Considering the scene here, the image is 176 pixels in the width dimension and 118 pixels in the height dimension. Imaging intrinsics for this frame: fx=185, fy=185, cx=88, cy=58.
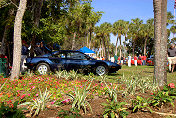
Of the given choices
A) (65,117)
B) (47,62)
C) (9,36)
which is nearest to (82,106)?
(65,117)

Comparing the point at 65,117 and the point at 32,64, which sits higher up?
the point at 32,64

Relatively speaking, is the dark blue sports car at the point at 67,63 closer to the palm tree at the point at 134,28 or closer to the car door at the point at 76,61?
the car door at the point at 76,61

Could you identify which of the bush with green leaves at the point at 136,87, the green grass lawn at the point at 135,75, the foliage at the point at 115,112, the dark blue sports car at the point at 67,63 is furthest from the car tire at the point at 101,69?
the foliage at the point at 115,112

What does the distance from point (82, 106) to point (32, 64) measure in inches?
311

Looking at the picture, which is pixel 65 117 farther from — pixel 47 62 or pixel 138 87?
pixel 47 62

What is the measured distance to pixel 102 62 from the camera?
36.5ft

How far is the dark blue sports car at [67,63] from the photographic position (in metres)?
10.5

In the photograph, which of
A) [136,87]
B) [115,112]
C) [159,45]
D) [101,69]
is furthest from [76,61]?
[115,112]

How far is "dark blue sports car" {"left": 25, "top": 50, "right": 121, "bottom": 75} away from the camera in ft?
34.5

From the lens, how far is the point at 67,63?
1066 cm

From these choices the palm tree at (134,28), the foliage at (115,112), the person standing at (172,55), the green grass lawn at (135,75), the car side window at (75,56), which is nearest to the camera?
the foliage at (115,112)

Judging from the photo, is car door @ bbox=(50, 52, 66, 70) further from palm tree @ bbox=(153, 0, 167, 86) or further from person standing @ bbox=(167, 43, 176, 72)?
person standing @ bbox=(167, 43, 176, 72)

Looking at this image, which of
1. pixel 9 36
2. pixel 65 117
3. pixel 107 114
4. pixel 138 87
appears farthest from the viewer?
pixel 9 36

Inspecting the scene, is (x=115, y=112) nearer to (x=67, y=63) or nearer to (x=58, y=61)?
(x=67, y=63)
